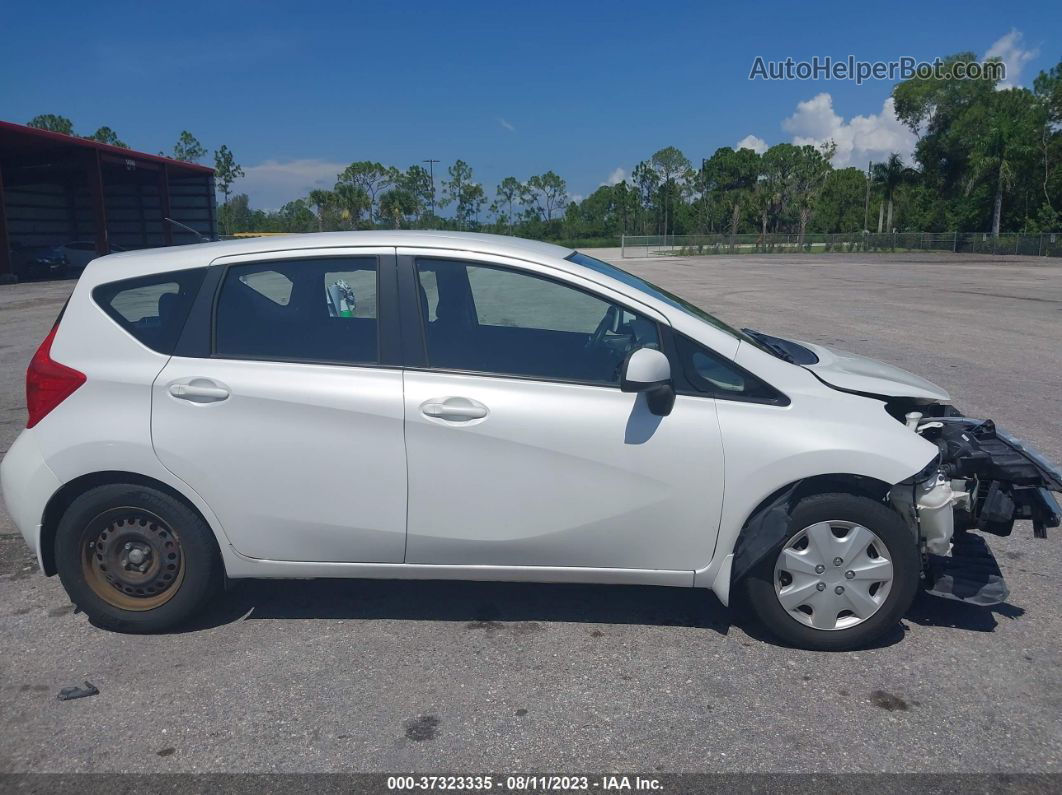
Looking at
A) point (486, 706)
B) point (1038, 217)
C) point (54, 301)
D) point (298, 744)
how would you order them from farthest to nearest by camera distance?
point (1038, 217)
point (54, 301)
point (486, 706)
point (298, 744)

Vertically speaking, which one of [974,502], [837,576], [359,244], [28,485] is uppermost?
[359,244]

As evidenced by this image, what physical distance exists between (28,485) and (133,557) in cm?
55

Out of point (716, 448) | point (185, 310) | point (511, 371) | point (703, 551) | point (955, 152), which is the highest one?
point (955, 152)

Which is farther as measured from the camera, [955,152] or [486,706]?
[955,152]

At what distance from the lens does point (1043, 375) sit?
1016 cm

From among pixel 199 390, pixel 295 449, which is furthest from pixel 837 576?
pixel 199 390

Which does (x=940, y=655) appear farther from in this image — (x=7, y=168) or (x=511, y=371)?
(x=7, y=168)

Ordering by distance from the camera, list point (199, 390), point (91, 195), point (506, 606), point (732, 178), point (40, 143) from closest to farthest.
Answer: point (199, 390), point (506, 606), point (40, 143), point (91, 195), point (732, 178)

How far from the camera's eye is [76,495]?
3.81 metres

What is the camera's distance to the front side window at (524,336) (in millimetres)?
3740

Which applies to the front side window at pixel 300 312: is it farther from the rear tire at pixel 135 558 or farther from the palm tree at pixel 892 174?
the palm tree at pixel 892 174

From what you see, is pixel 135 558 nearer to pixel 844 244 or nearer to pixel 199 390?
pixel 199 390

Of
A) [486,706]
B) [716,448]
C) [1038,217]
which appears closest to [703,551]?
[716,448]

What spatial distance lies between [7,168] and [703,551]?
132ft
